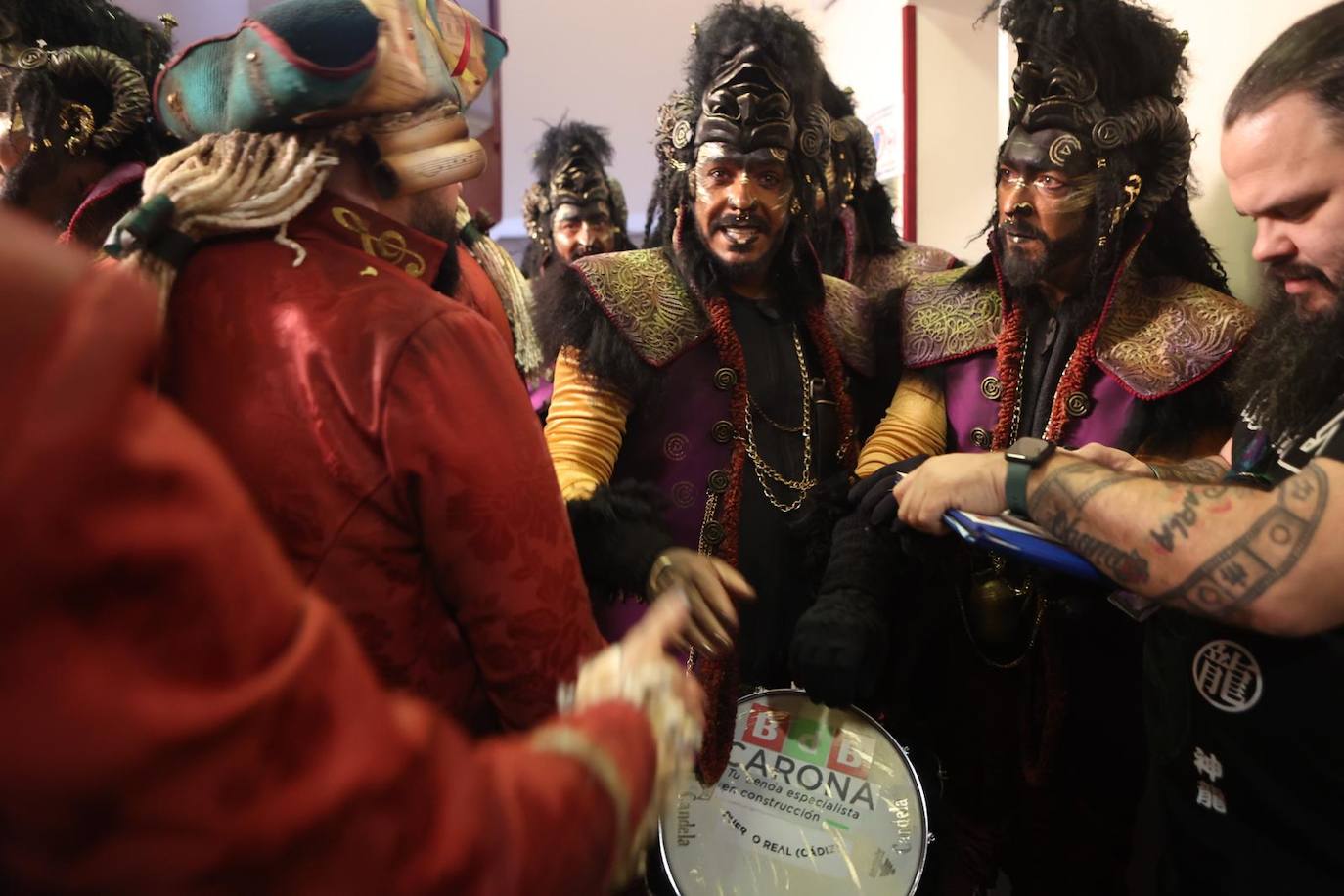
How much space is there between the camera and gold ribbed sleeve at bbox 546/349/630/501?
1793 mm

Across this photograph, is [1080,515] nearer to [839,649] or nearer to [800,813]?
[839,649]

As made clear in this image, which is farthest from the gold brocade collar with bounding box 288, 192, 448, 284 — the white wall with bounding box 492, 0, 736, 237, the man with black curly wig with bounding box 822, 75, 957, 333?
the white wall with bounding box 492, 0, 736, 237

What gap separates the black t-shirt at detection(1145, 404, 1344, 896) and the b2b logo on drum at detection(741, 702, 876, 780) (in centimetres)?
50

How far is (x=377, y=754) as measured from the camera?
52 centimetres

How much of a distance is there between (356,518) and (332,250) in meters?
0.32

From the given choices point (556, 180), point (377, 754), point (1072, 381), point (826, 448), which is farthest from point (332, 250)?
point (556, 180)

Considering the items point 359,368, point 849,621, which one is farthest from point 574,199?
point 359,368

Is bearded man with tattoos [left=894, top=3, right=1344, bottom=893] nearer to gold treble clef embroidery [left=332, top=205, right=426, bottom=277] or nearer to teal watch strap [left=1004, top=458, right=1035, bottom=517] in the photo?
teal watch strap [left=1004, top=458, right=1035, bottom=517]

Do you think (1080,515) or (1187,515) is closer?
(1187,515)

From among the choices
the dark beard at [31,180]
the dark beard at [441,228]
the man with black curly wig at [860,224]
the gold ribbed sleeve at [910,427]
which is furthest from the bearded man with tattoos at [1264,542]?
the dark beard at [31,180]

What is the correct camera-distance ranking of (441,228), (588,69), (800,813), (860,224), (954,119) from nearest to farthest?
(441,228) < (800,813) < (860,224) < (954,119) < (588,69)

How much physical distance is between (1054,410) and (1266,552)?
0.72 metres

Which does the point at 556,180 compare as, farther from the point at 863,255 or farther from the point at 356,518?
the point at 356,518

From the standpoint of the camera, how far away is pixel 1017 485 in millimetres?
1396
